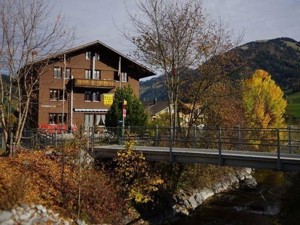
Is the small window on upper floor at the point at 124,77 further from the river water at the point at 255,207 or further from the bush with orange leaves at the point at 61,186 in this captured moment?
the bush with orange leaves at the point at 61,186

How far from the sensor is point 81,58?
48250mm

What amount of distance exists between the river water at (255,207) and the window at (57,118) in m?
24.7

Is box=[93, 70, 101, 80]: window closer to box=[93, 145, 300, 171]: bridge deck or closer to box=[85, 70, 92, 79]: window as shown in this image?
box=[85, 70, 92, 79]: window

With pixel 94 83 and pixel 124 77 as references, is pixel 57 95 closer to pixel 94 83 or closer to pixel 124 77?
pixel 94 83

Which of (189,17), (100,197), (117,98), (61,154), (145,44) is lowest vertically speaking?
(100,197)

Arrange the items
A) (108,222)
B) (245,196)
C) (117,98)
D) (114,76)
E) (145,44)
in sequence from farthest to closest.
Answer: (114,76) → (117,98) → (145,44) → (245,196) → (108,222)

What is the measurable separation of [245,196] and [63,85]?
87.9 ft

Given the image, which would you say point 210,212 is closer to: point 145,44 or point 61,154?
point 61,154

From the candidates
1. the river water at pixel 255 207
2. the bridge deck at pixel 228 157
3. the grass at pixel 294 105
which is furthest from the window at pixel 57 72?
the grass at pixel 294 105

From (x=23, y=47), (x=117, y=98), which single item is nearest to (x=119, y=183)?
(x=23, y=47)

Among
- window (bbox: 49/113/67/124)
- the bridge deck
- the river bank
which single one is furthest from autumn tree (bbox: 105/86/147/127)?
the bridge deck

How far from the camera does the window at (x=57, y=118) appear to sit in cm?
4697

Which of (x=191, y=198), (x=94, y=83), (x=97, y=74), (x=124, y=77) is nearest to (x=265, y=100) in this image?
(x=124, y=77)

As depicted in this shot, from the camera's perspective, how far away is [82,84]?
155ft
